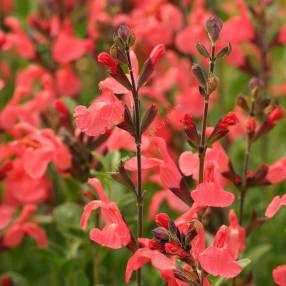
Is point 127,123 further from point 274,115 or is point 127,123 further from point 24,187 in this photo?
point 24,187

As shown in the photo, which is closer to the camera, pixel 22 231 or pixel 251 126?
pixel 251 126

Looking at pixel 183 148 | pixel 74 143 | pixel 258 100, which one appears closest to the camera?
pixel 258 100

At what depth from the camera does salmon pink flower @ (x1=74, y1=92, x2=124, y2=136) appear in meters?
1.08

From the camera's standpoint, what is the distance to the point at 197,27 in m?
1.94

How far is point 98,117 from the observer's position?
1.08m

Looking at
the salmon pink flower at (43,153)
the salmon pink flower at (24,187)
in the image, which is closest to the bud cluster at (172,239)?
the salmon pink flower at (43,153)

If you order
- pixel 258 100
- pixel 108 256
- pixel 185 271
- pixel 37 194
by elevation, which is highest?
pixel 258 100

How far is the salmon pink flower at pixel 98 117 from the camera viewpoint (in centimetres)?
108

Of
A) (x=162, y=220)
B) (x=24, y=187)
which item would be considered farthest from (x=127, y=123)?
(x=24, y=187)

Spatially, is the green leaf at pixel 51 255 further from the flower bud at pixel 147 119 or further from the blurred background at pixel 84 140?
the flower bud at pixel 147 119

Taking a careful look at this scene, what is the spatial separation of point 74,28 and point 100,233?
1.46 metres

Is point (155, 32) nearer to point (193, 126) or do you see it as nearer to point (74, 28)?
point (74, 28)

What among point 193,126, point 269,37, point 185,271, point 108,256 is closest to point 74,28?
point 269,37

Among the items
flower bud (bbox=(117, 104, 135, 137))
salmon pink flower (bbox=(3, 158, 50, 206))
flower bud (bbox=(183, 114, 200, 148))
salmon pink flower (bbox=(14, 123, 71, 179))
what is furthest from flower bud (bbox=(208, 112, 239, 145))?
Answer: salmon pink flower (bbox=(3, 158, 50, 206))
